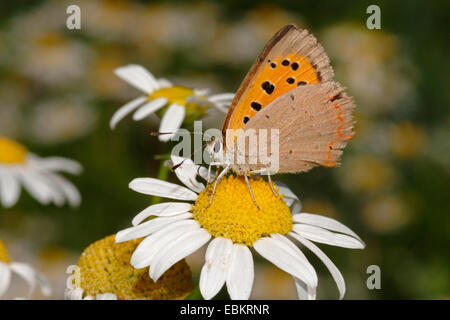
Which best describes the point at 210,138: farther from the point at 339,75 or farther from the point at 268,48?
the point at 339,75

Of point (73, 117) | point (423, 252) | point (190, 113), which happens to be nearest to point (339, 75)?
point (423, 252)

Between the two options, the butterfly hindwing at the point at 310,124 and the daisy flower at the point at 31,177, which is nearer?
the butterfly hindwing at the point at 310,124

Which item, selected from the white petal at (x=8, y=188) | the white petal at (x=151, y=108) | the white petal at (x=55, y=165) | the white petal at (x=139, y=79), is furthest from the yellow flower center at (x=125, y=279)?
the white petal at (x=55, y=165)

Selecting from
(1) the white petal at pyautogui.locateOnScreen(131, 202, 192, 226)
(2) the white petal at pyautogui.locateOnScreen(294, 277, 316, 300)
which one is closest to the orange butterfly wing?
(1) the white petal at pyautogui.locateOnScreen(131, 202, 192, 226)

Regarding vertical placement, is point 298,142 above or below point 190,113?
below

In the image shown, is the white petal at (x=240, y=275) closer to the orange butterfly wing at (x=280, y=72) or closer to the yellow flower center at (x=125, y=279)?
the yellow flower center at (x=125, y=279)

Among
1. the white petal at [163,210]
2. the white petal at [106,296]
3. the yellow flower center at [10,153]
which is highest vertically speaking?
the yellow flower center at [10,153]

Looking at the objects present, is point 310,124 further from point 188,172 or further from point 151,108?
point 151,108
